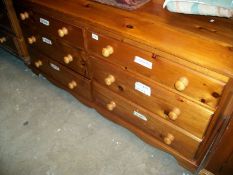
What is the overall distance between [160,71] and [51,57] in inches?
33.3

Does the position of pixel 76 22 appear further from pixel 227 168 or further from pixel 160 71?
pixel 227 168

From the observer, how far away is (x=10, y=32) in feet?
5.42

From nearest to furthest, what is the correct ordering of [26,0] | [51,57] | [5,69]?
[26,0]
[51,57]
[5,69]

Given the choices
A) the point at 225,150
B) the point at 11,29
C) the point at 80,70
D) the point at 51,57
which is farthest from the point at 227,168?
the point at 11,29

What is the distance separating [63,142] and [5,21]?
1.00m

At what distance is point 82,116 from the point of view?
5.00 ft

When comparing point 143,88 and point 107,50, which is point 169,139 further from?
point 107,50

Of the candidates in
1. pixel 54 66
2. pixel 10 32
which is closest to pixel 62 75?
pixel 54 66

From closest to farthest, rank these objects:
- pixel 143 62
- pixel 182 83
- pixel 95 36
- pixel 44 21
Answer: pixel 182 83 → pixel 143 62 → pixel 95 36 → pixel 44 21

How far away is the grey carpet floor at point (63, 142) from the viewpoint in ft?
4.11

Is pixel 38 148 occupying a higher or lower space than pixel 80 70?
lower

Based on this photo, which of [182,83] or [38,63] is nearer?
[182,83]

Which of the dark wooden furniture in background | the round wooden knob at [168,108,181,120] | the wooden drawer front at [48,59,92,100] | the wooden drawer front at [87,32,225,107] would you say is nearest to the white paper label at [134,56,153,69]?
the wooden drawer front at [87,32,225,107]

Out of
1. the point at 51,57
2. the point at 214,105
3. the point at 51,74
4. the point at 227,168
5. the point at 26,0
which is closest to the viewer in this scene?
the point at 214,105
